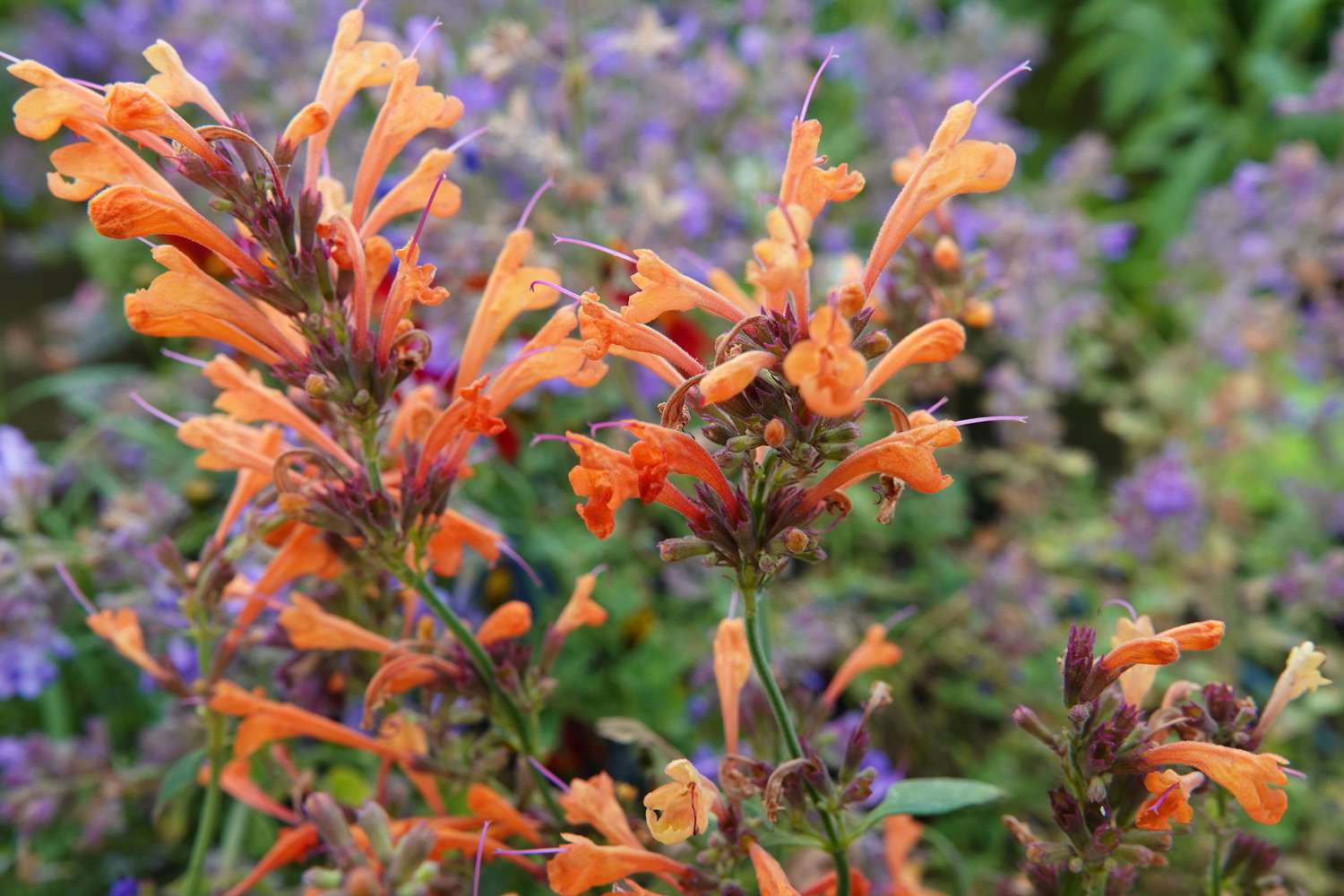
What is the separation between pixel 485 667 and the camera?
0.91 metres

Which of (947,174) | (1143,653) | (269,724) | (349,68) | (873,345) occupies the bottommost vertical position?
(269,724)

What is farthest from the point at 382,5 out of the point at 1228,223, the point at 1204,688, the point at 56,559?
the point at 1204,688

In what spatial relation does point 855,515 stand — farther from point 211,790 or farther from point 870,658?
point 211,790

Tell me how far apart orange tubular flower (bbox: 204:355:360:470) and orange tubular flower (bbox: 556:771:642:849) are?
316 mm

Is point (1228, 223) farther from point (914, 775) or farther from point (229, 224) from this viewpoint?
point (229, 224)

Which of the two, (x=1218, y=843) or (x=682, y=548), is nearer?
(x=682, y=548)

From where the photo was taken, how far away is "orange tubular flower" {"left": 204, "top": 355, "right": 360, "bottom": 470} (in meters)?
0.89

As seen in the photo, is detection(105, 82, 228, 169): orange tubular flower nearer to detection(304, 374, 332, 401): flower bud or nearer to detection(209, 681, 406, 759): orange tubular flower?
detection(304, 374, 332, 401): flower bud

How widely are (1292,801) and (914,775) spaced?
2.07ft

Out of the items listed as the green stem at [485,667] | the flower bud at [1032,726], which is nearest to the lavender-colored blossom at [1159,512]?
the flower bud at [1032,726]

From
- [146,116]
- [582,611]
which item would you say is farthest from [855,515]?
[146,116]

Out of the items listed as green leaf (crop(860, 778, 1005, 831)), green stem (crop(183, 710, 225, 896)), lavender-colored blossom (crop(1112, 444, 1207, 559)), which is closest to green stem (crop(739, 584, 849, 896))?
green leaf (crop(860, 778, 1005, 831))

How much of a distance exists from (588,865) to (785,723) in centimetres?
17

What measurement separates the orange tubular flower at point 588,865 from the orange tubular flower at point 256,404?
0.35 m
